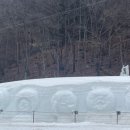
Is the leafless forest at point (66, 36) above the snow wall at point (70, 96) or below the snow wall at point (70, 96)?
above

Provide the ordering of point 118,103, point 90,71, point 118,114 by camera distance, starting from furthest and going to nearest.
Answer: point 90,71, point 118,103, point 118,114

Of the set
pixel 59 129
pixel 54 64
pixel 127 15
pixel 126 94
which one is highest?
pixel 127 15

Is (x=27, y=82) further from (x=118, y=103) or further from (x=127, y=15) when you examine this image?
(x=127, y=15)

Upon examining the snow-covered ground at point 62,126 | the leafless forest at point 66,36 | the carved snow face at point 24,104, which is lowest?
the snow-covered ground at point 62,126

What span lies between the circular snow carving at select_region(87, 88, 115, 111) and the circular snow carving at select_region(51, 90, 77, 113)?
0.37m

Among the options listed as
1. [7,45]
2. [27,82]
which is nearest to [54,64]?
[7,45]

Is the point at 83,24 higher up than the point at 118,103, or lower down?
higher up

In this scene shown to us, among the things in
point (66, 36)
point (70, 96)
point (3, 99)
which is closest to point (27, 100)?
point (3, 99)

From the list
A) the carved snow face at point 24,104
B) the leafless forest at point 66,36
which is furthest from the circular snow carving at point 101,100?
the leafless forest at point 66,36

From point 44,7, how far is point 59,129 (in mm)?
31654

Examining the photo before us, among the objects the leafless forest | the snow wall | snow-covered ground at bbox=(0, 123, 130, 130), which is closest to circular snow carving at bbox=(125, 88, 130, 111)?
the snow wall

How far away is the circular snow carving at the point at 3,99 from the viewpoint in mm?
9540

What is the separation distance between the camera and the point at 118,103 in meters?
8.79

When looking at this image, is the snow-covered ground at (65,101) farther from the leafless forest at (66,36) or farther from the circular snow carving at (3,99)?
the leafless forest at (66,36)
